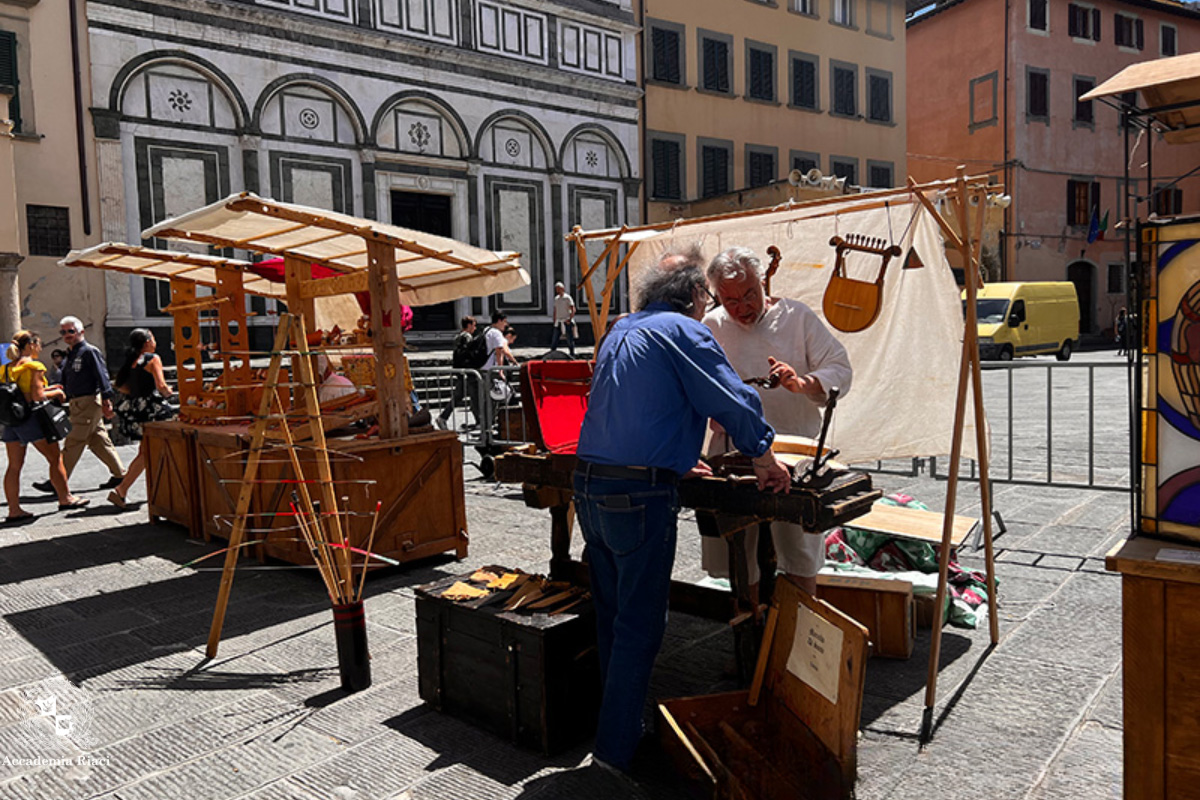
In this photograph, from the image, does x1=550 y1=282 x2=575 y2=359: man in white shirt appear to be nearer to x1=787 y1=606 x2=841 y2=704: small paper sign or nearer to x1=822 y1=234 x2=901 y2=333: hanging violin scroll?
x1=822 y1=234 x2=901 y2=333: hanging violin scroll

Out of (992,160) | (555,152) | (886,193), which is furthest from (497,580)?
(992,160)

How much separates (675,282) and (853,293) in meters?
1.73

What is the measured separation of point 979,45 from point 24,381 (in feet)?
110

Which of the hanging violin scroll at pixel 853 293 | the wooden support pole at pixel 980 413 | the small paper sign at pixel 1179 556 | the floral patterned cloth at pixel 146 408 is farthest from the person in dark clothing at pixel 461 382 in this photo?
the small paper sign at pixel 1179 556

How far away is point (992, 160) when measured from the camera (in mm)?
32438

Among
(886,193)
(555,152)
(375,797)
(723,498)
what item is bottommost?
(375,797)

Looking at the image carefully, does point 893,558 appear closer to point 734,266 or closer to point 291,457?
point 734,266

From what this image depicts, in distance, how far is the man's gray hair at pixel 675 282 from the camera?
3262 mm

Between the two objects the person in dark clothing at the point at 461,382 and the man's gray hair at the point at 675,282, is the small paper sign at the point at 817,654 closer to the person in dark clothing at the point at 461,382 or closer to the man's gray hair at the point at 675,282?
the man's gray hair at the point at 675,282

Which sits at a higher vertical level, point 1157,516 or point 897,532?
point 1157,516

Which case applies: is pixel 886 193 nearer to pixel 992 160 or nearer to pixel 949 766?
pixel 949 766

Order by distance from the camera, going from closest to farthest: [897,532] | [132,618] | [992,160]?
[897,532] → [132,618] → [992,160]

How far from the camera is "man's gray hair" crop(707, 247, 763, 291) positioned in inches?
148

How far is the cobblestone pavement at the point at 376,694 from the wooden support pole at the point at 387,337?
101 centimetres
